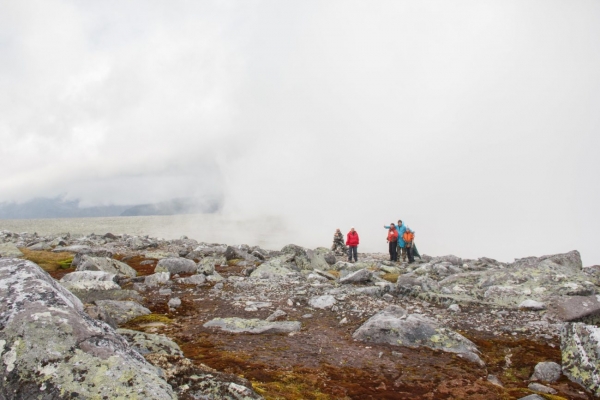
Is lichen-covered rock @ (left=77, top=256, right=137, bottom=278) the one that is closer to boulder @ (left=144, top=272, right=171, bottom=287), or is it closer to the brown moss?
the brown moss

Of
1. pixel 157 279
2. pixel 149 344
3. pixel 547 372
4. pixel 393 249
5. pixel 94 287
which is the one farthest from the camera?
pixel 393 249

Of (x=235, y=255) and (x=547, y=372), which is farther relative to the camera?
(x=235, y=255)

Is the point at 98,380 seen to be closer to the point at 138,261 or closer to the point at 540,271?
the point at 540,271

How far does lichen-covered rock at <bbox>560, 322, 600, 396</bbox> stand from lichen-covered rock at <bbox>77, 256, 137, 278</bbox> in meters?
14.9

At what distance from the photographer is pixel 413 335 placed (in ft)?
27.2

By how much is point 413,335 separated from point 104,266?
1251 cm

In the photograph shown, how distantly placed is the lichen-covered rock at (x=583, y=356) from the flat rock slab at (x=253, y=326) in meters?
5.70

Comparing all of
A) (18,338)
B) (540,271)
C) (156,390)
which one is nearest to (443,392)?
(156,390)

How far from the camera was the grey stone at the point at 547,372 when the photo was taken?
22.3ft

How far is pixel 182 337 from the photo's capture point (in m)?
8.42

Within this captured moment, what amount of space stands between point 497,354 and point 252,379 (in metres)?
5.66

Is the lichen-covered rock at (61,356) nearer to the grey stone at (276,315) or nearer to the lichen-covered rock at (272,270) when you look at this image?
the grey stone at (276,315)

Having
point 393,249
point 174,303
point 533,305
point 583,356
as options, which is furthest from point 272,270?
point 393,249

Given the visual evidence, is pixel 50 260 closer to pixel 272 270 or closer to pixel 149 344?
pixel 272 270
